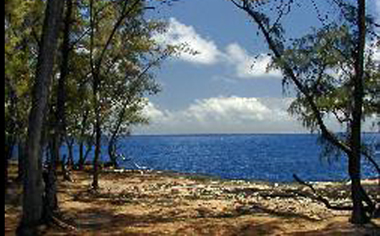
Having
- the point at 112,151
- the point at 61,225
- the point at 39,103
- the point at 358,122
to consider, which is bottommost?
the point at 61,225

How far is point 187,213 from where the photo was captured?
25531 mm

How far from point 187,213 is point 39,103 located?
31.8 feet

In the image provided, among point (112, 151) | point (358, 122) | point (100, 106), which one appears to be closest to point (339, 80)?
point (358, 122)

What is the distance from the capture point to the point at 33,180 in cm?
1892

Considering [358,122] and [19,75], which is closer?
[358,122]

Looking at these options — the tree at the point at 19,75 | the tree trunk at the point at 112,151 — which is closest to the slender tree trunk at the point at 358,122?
the tree at the point at 19,75

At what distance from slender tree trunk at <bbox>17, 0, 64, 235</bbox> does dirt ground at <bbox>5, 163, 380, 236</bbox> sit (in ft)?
4.31

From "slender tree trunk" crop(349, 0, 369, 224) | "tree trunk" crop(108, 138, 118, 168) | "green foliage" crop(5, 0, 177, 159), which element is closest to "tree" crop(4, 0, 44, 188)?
"green foliage" crop(5, 0, 177, 159)

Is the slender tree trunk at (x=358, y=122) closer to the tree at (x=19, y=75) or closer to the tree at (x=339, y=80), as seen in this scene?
the tree at (x=339, y=80)

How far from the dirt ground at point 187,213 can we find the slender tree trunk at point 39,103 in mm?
1314

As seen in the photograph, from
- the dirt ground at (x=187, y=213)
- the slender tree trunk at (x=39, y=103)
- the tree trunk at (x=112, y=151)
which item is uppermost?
the slender tree trunk at (x=39, y=103)

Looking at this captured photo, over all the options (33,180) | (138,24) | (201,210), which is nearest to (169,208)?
(201,210)

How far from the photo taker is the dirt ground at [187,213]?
20.7 meters

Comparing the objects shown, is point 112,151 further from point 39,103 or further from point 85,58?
point 39,103
